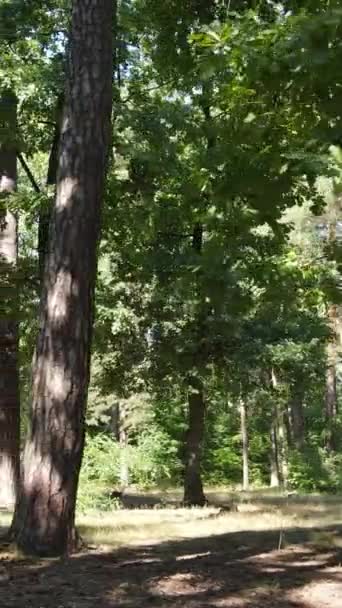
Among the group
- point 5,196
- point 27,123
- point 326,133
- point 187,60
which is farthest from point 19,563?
point 27,123

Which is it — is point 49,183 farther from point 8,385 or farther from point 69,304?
point 69,304

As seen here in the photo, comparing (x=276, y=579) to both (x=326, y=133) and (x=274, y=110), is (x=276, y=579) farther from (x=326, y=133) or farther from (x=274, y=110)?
(x=274, y=110)

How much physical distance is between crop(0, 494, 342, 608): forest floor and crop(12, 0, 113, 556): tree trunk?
43cm

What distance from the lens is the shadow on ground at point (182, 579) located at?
446 cm

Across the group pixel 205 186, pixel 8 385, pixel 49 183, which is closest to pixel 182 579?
pixel 205 186

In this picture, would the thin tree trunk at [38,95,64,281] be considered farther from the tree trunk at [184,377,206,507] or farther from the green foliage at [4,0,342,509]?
the tree trunk at [184,377,206,507]

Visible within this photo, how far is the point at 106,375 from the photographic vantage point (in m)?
15.9

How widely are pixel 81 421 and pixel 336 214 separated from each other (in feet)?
64.8

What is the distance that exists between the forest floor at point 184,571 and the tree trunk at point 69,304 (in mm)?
430

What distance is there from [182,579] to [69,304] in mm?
2737

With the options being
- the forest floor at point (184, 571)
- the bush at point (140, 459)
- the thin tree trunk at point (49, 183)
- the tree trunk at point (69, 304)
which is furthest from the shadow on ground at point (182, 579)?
the bush at point (140, 459)

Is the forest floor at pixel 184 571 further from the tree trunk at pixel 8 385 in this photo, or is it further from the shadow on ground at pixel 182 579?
the tree trunk at pixel 8 385

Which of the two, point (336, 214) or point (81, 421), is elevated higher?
point (336, 214)

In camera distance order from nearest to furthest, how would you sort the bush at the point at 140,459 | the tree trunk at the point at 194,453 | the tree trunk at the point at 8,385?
the tree trunk at the point at 8,385
the tree trunk at the point at 194,453
the bush at the point at 140,459
